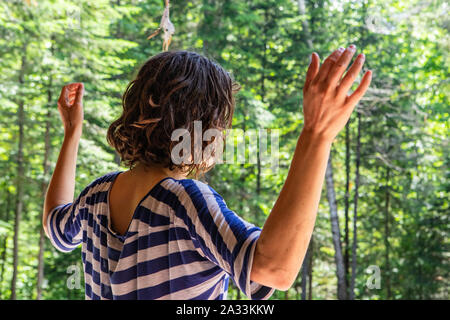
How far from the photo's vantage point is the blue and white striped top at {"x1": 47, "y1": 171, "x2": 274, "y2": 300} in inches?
12.6

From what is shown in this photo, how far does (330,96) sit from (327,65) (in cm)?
2

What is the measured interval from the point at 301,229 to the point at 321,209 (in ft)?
15.8

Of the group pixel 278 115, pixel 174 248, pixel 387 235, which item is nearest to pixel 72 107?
pixel 174 248

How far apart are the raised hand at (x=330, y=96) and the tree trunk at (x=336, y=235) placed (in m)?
4.48

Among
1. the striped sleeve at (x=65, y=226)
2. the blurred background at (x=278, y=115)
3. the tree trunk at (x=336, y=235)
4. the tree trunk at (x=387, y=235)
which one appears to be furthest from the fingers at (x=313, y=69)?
the tree trunk at (x=387, y=235)

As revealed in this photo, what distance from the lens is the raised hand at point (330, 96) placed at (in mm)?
289

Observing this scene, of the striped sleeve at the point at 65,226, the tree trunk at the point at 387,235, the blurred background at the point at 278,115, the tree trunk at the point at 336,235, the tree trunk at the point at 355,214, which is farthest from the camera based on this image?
the tree trunk at the point at 387,235

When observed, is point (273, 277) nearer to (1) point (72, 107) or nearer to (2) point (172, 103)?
(2) point (172, 103)

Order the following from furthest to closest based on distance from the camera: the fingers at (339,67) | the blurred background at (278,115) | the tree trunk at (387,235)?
the tree trunk at (387,235)
the blurred background at (278,115)
the fingers at (339,67)

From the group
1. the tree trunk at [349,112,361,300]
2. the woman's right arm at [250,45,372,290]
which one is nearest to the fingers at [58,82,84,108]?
the woman's right arm at [250,45,372,290]

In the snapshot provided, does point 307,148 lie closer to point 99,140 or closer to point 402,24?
point 99,140

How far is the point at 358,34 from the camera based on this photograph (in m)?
4.33

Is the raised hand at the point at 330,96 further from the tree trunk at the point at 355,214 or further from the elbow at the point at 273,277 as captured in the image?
the tree trunk at the point at 355,214

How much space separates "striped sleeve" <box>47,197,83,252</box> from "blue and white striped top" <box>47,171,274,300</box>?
71mm
